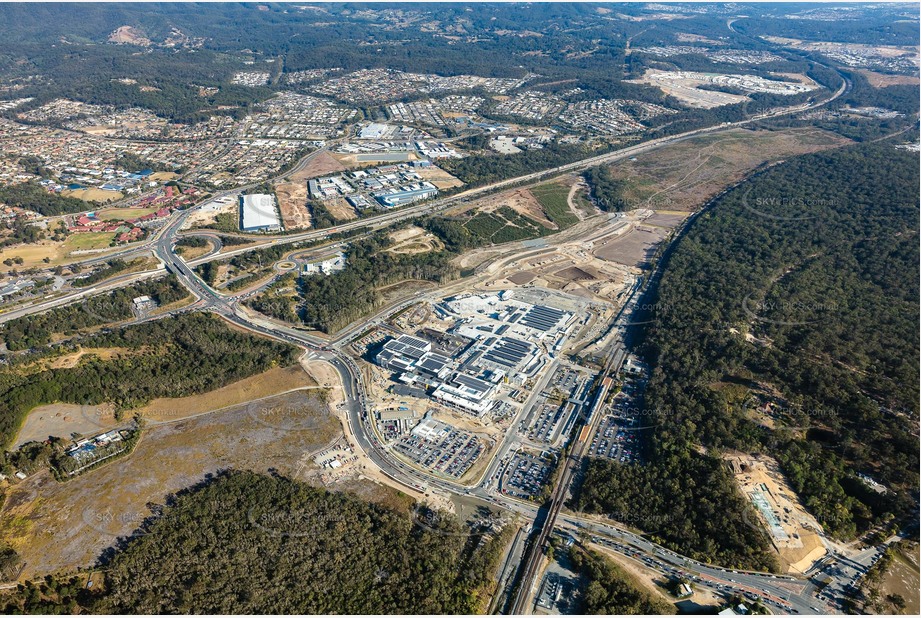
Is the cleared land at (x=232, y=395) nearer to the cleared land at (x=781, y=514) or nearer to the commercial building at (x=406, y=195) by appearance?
the cleared land at (x=781, y=514)

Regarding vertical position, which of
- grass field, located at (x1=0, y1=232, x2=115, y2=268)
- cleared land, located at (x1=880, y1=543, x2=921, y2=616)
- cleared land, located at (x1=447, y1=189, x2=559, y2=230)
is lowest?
grass field, located at (x1=0, y1=232, x2=115, y2=268)

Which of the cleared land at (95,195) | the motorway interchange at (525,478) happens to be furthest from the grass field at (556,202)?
the cleared land at (95,195)

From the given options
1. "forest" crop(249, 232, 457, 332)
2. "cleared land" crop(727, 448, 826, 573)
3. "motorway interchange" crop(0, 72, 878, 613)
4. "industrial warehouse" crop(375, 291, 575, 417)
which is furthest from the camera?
"forest" crop(249, 232, 457, 332)

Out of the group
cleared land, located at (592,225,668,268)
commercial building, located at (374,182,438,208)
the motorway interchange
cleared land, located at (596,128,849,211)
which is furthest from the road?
cleared land, located at (592,225,668,268)

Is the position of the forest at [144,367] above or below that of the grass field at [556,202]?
below

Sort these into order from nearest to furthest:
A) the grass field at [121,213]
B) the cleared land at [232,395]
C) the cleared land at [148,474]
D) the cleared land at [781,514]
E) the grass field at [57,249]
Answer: the cleared land at [781,514] → the cleared land at [148,474] → the cleared land at [232,395] → the grass field at [57,249] → the grass field at [121,213]

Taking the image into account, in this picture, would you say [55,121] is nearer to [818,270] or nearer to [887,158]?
[818,270]

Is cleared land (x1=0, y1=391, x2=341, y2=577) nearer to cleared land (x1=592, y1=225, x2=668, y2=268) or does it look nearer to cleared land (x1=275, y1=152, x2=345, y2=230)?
cleared land (x1=275, y1=152, x2=345, y2=230)
